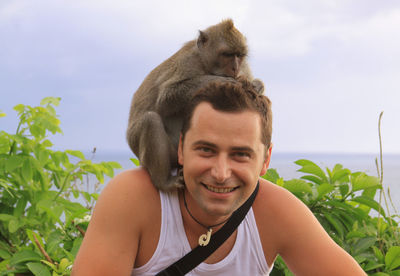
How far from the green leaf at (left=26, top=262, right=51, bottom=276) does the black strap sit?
4.02 ft

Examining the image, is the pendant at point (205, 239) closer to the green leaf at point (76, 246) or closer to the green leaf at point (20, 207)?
the green leaf at point (76, 246)

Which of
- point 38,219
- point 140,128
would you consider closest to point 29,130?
point 38,219

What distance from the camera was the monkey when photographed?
2943mm

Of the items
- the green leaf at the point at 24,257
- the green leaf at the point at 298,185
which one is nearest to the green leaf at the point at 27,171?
the green leaf at the point at 24,257

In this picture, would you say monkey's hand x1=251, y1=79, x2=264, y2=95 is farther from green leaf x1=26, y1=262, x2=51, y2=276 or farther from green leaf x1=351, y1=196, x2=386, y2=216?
green leaf x1=26, y1=262, x2=51, y2=276

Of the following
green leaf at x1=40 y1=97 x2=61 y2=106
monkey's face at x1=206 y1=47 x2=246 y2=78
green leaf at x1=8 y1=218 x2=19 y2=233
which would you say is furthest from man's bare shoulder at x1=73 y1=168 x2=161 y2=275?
green leaf at x1=40 y1=97 x2=61 y2=106

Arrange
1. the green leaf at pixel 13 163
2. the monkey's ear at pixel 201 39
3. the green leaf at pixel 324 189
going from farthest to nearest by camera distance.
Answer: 1. the green leaf at pixel 13 163
2. the green leaf at pixel 324 189
3. the monkey's ear at pixel 201 39

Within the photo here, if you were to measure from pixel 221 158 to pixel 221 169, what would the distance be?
0.06m

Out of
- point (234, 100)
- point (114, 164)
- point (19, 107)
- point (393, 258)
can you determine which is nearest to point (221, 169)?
point (234, 100)

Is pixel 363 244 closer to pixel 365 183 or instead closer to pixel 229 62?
pixel 365 183

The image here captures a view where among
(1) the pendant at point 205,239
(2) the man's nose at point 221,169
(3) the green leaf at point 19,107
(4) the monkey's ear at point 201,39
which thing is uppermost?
(4) the monkey's ear at point 201,39

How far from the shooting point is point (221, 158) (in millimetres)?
2371

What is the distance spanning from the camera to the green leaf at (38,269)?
10.9 feet

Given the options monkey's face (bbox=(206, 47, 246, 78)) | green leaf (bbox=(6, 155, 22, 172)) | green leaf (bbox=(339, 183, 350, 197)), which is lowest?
green leaf (bbox=(339, 183, 350, 197))
